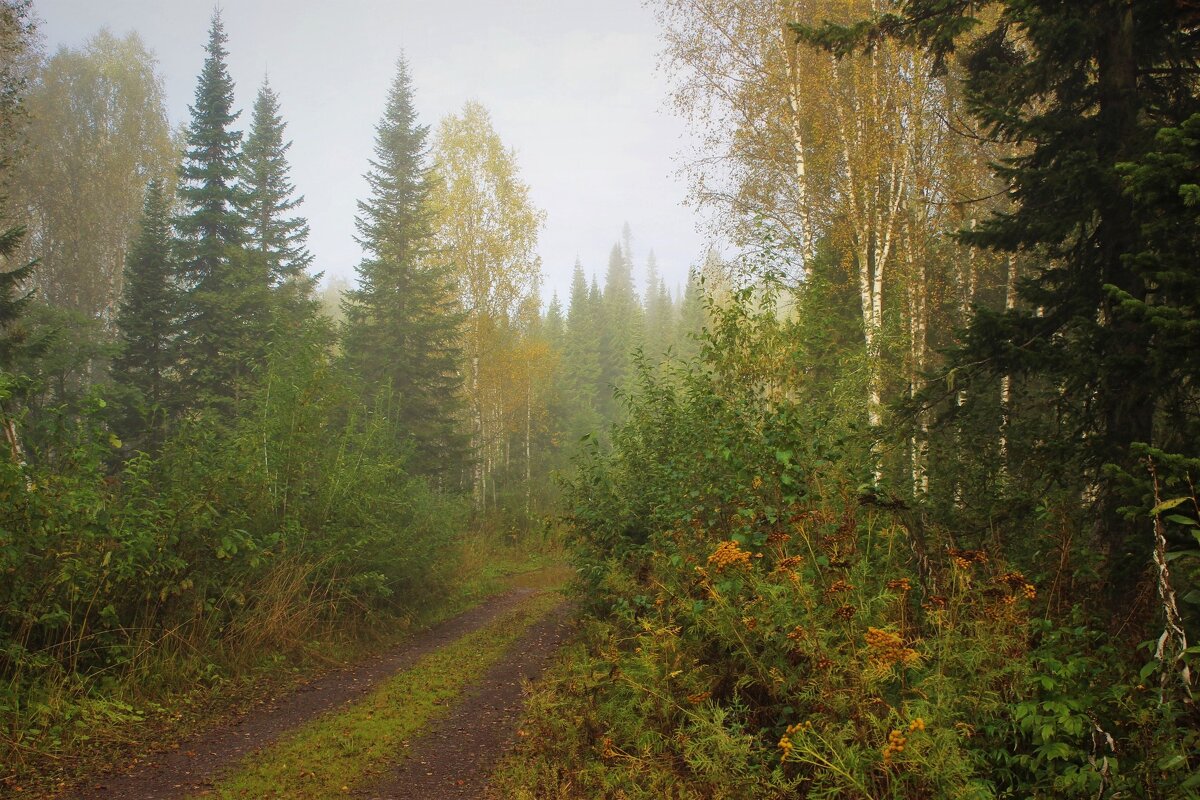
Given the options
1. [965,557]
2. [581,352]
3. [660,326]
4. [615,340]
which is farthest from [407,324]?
[660,326]

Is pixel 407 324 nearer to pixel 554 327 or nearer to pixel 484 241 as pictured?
pixel 484 241

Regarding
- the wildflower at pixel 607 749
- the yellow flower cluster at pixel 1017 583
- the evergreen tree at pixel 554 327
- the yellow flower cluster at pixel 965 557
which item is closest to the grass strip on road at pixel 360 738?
the wildflower at pixel 607 749

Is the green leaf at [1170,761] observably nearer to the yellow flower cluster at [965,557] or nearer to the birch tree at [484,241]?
the yellow flower cluster at [965,557]

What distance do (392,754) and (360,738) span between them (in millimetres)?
541

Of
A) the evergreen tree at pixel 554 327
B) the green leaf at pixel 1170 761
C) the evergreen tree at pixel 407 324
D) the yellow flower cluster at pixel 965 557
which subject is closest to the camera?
the green leaf at pixel 1170 761

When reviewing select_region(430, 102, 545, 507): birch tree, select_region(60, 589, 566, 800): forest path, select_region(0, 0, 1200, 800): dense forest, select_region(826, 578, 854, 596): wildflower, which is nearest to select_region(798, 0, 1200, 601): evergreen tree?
select_region(0, 0, 1200, 800): dense forest

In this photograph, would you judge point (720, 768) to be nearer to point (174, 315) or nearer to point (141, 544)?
point (141, 544)

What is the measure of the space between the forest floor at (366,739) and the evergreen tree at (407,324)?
12445 millimetres

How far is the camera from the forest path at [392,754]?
5297 mm

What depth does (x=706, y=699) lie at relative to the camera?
4.42 metres

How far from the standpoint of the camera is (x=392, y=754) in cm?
605

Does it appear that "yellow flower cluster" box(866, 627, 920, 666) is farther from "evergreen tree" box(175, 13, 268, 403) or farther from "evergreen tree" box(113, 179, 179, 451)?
"evergreen tree" box(113, 179, 179, 451)

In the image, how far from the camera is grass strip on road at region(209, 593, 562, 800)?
17.5ft

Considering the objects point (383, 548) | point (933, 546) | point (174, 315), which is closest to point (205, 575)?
point (383, 548)
